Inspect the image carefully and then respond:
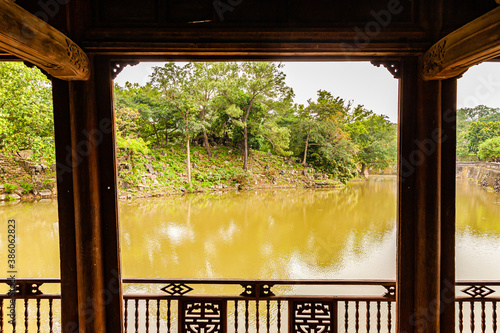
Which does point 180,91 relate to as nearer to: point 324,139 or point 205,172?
point 205,172

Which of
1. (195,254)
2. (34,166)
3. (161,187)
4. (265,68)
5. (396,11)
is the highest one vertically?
(265,68)

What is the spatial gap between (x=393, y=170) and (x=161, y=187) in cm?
1252

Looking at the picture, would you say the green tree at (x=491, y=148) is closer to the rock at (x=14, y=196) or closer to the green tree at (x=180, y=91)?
the green tree at (x=180, y=91)

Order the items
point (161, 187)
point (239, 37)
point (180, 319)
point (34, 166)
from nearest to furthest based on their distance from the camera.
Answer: point (239, 37) < point (180, 319) < point (34, 166) < point (161, 187)

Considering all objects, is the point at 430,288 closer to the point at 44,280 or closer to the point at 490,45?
the point at 490,45

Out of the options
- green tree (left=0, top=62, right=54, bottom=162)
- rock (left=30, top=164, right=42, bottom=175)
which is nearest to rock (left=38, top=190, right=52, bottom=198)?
rock (left=30, top=164, right=42, bottom=175)

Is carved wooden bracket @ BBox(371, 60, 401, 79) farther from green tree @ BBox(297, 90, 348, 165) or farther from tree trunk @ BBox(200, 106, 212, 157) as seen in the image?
green tree @ BBox(297, 90, 348, 165)

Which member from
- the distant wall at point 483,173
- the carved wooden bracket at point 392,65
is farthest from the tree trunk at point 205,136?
the distant wall at point 483,173

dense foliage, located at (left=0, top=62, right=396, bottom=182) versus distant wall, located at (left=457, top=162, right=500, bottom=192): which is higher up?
dense foliage, located at (left=0, top=62, right=396, bottom=182)

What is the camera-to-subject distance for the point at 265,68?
1016 centimetres

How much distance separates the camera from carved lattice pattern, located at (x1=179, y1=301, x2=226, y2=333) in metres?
1.74

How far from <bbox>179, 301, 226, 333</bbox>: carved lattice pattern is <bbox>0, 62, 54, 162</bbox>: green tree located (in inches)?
252

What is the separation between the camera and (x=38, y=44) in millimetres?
1058

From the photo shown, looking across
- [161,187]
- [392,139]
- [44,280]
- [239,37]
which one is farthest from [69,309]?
[392,139]
